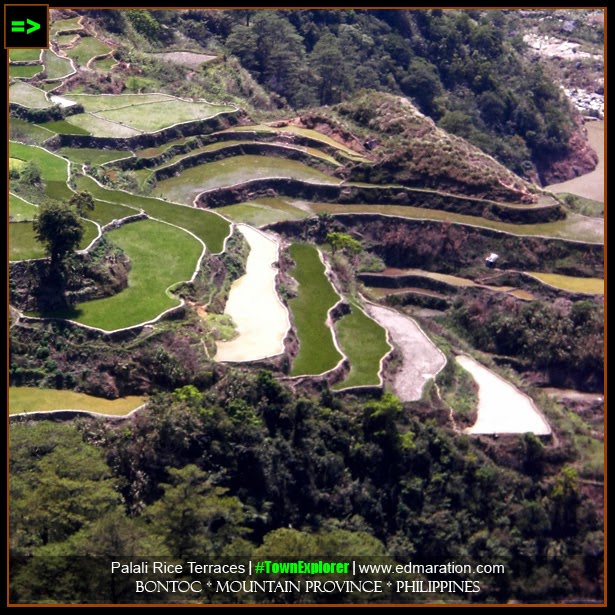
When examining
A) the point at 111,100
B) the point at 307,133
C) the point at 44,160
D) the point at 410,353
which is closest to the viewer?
the point at 410,353

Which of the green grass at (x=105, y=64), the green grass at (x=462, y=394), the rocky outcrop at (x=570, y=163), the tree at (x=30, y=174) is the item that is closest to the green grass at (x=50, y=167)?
the tree at (x=30, y=174)

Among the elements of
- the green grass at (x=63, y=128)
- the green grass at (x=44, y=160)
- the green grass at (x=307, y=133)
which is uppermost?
the green grass at (x=44, y=160)

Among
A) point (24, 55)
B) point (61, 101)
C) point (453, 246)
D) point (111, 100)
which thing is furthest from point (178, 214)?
point (24, 55)

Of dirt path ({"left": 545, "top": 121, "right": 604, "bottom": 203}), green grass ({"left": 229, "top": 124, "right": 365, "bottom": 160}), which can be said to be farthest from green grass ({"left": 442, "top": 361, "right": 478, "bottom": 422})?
dirt path ({"left": 545, "top": 121, "right": 604, "bottom": 203})

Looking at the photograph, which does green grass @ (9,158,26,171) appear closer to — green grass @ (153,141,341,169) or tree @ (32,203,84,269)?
tree @ (32,203,84,269)

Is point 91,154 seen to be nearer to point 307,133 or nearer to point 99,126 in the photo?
point 99,126

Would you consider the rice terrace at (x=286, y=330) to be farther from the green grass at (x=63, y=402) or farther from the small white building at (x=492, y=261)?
the small white building at (x=492, y=261)
